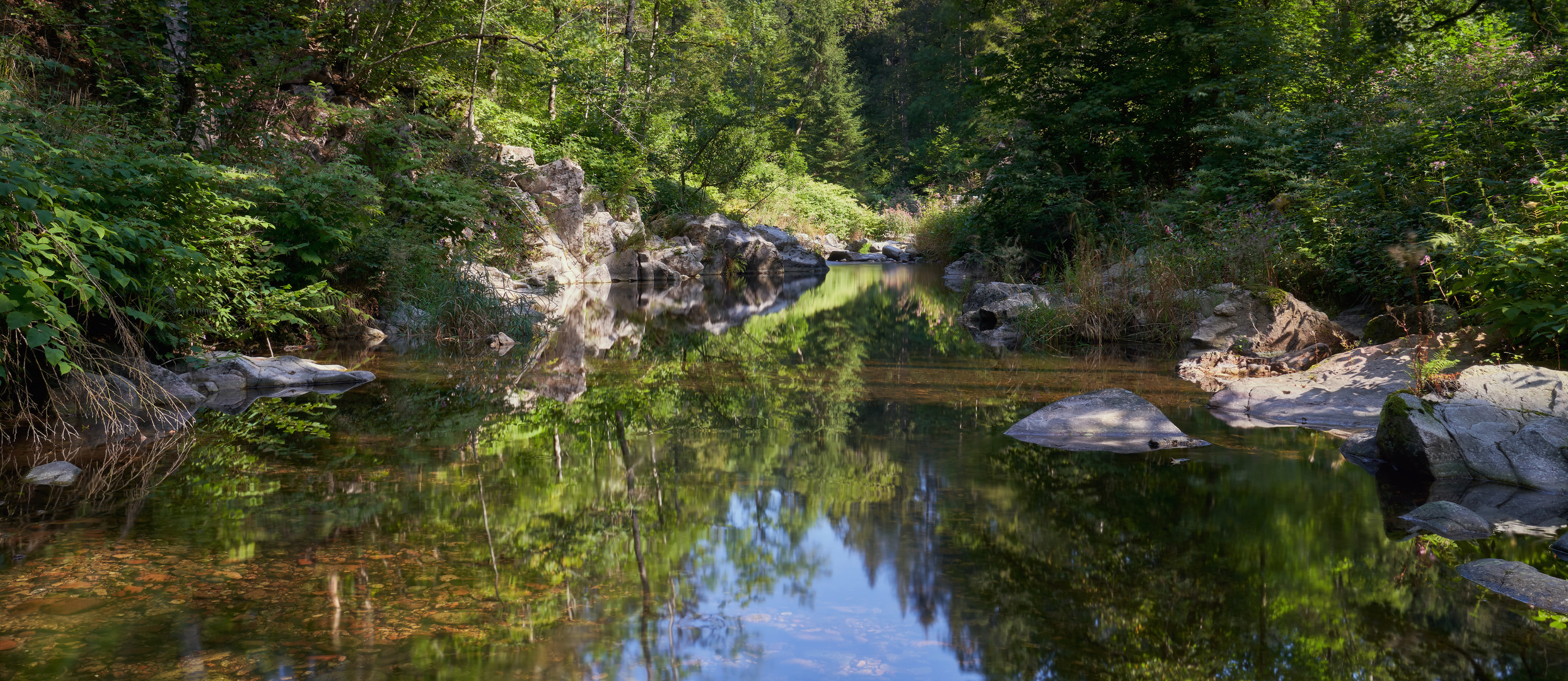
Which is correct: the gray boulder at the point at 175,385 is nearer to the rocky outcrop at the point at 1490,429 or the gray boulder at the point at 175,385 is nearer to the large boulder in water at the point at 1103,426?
the large boulder in water at the point at 1103,426

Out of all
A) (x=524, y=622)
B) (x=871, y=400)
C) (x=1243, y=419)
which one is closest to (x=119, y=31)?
(x=871, y=400)

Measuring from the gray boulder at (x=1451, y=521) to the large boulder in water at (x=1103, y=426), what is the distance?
1406 mm

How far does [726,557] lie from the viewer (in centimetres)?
371

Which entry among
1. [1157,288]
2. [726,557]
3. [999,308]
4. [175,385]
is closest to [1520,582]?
[726,557]

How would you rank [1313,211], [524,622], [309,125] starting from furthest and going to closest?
[309,125] < [1313,211] < [524,622]

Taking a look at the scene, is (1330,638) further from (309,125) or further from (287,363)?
(309,125)

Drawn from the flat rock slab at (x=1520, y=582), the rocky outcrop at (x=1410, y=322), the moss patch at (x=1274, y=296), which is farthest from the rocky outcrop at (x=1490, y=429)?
the moss patch at (x=1274, y=296)

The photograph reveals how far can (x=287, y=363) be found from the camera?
7.54m

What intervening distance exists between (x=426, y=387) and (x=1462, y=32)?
1263 centimetres

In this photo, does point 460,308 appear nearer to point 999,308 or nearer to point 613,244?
point 999,308

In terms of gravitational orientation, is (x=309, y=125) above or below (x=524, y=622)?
above

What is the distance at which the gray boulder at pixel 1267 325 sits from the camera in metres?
8.19

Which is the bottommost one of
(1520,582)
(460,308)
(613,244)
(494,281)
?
(1520,582)

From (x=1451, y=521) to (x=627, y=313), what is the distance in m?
11.3
